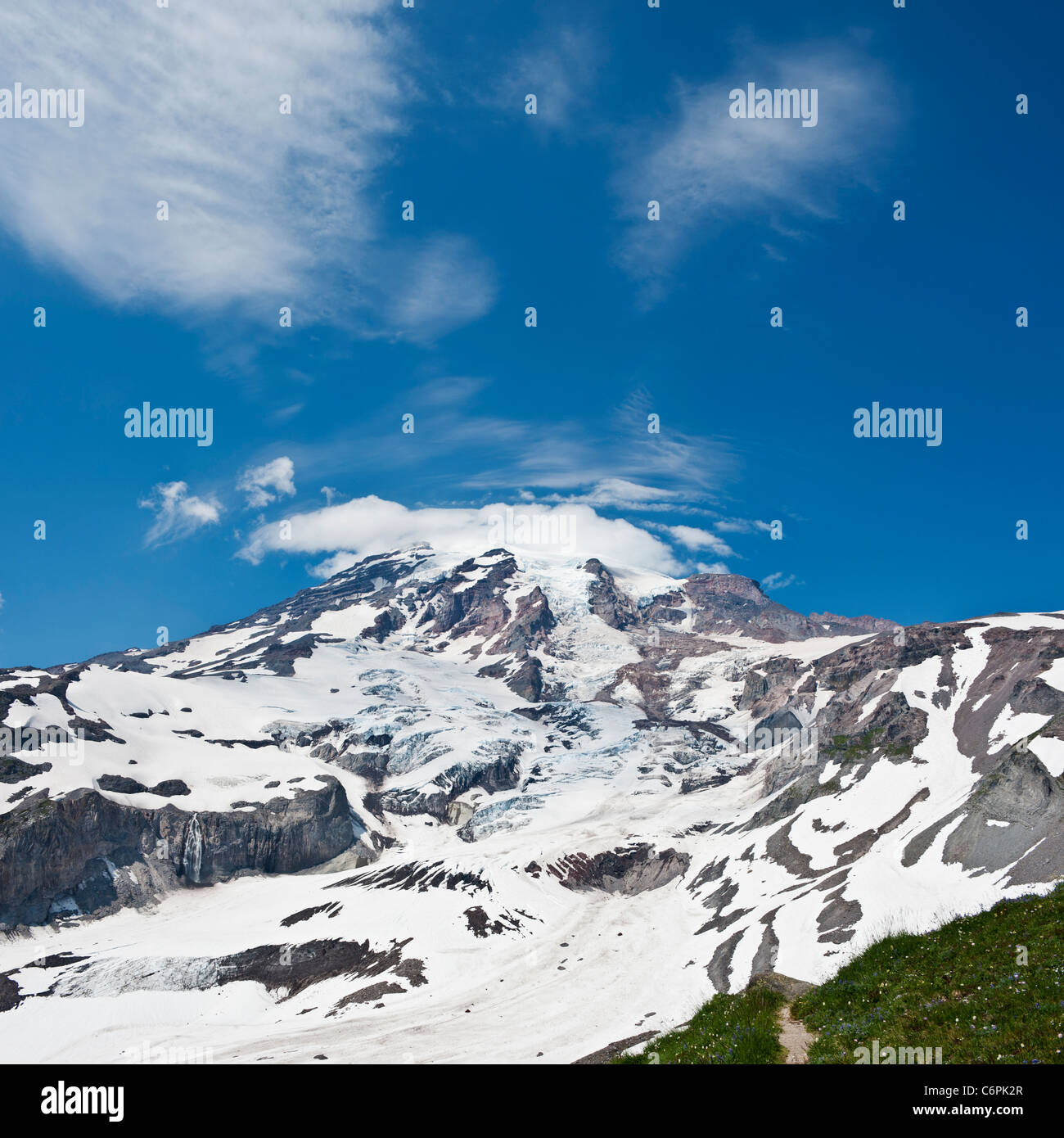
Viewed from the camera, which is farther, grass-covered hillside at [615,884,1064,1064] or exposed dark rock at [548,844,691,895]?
exposed dark rock at [548,844,691,895]

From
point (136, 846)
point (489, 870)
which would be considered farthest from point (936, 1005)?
point (136, 846)

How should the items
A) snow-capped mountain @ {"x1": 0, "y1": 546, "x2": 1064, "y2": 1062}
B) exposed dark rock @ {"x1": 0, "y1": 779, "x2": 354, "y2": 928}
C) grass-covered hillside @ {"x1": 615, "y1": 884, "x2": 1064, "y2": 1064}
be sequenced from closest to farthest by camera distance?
grass-covered hillside @ {"x1": 615, "y1": 884, "x2": 1064, "y2": 1064} → snow-capped mountain @ {"x1": 0, "y1": 546, "x2": 1064, "y2": 1062} → exposed dark rock @ {"x1": 0, "y1": 779, "x2": 354, "y2": 928}

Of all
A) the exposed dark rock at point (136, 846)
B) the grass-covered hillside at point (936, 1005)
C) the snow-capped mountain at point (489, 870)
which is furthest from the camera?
the exposed dark rock at point (136, 846)

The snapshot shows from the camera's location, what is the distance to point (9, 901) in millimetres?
127062

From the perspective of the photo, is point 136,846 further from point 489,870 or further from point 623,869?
point 623,869

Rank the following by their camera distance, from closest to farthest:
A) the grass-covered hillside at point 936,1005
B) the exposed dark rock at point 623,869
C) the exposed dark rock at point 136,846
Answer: the grass-covered hillside at point 936,1005
the exposed dark rock at point 623,869
the exposed dark rock at point 136,846

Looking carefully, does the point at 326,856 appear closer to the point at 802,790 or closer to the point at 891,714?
the point at 802,790

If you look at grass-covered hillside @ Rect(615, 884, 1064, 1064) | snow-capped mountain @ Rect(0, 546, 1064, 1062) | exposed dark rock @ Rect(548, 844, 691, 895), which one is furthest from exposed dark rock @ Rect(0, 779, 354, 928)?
grass-covered hillside @ Rect(615, 884, 1064, 1064)

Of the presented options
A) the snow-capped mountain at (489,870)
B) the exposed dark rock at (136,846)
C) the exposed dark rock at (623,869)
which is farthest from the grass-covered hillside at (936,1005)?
the exposed dark rock at (136,846)

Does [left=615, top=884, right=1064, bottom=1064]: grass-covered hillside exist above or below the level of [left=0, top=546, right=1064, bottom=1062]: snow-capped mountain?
above

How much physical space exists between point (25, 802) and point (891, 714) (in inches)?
6338

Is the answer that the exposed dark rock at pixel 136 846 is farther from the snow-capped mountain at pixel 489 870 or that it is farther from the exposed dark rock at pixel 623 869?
the exposed dark rock at pixel 623 869

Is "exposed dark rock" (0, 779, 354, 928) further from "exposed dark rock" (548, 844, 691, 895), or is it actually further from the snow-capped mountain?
"exposed dark rock" (548, 844, 691, 895)
